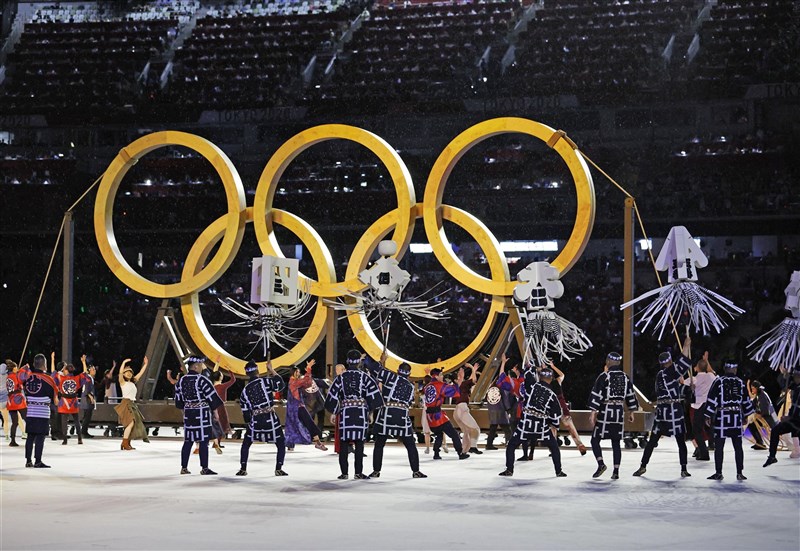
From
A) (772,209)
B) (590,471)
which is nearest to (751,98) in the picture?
(772,209)

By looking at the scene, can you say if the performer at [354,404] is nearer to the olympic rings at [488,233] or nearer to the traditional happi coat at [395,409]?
the traditional happi coat at [395,409]

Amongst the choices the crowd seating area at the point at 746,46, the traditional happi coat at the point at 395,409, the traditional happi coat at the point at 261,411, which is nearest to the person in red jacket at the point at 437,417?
the traditional happi coat at the point at 395,409

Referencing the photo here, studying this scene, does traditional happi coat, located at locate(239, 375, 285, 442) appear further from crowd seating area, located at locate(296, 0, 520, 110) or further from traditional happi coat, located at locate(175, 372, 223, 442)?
crowd seating area, located at locate(296, 0, 520, 110)

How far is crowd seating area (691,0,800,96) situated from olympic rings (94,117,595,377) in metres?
15.1

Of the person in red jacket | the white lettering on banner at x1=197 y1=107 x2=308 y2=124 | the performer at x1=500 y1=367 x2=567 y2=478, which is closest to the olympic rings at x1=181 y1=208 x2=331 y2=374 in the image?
the person in red jacket

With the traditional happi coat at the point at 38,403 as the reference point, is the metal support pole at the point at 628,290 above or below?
above

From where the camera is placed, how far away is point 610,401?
1184cm

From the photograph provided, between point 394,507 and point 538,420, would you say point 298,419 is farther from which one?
point 394,507

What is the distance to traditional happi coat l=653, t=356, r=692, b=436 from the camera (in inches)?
466

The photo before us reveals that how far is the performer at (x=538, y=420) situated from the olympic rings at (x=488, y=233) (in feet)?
13.5

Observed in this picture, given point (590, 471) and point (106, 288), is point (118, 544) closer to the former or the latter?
point (590, 471)

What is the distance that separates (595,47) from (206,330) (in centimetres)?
1854

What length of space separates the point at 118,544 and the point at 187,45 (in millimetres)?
30796

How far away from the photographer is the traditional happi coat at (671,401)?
11.8 m
